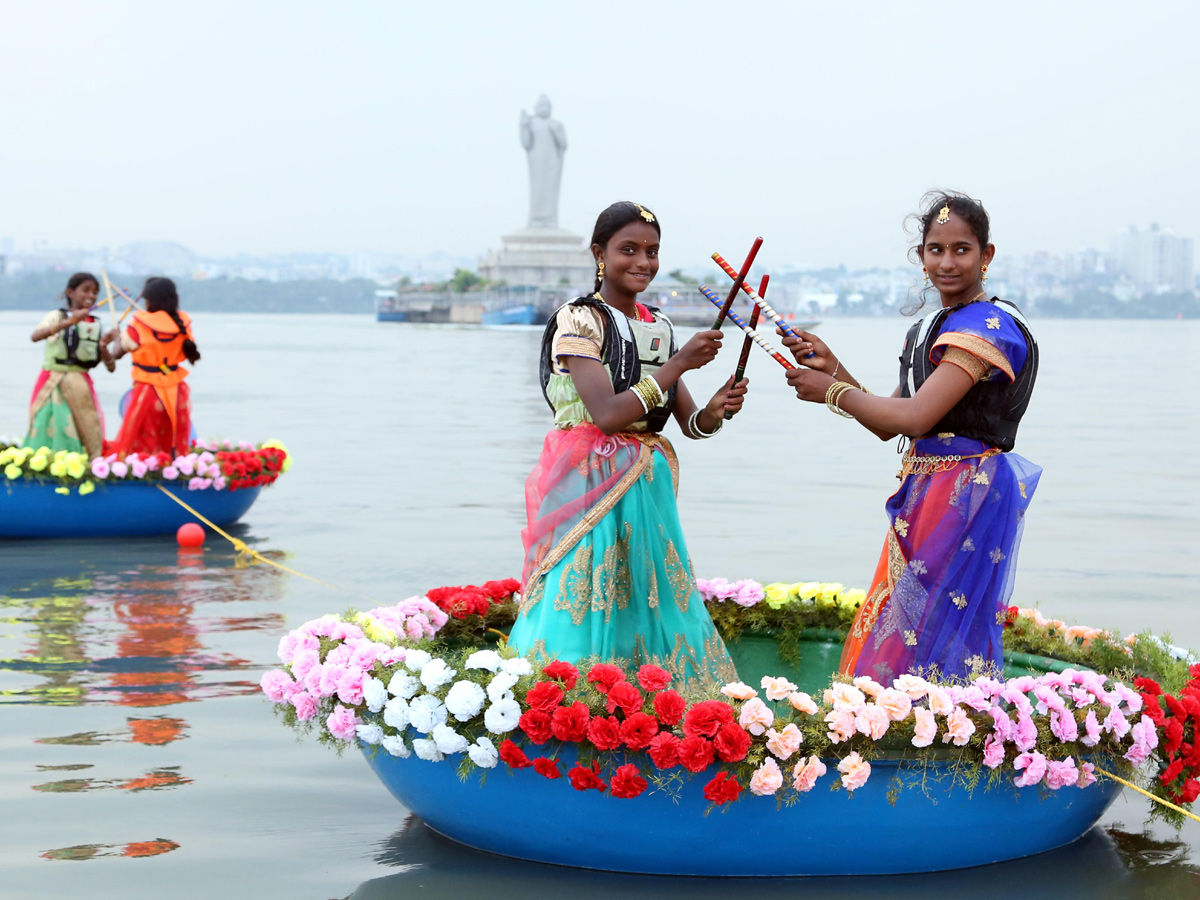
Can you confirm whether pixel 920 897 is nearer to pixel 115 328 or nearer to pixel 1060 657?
pixel 1060 657

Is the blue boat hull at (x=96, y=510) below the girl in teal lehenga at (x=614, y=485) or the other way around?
below

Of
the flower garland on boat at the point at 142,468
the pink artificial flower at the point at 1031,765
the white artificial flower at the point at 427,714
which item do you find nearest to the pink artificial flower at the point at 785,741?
the pink artificial flower at the point at 1031,765

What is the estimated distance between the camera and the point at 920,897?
363 cm

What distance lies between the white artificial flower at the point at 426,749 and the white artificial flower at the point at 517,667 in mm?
259

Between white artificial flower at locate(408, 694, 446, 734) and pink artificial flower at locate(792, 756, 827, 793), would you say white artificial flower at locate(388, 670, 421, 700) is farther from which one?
pink artificial flower at locate(792, 756, 827, 793)

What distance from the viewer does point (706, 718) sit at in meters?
3.49

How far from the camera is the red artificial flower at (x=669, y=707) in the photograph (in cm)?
353

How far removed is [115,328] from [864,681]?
810cm

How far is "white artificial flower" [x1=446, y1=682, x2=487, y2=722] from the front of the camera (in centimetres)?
360

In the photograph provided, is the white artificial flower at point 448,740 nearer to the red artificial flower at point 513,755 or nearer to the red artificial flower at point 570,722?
the red artificial flower at point 513,755

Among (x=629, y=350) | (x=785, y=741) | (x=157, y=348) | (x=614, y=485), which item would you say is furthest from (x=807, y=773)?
(x=157, y=348)

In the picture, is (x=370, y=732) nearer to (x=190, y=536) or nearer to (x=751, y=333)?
(x=751, y=333)

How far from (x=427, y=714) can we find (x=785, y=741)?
0.90 meters

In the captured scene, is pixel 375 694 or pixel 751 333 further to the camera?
pixel 751 333
